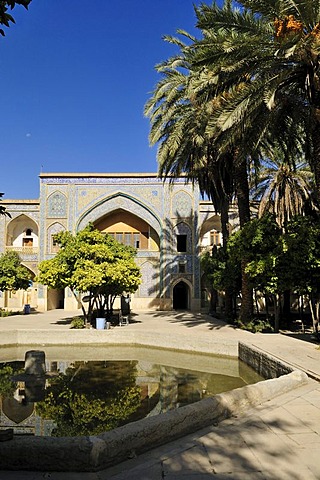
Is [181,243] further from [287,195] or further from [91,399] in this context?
[91,399]

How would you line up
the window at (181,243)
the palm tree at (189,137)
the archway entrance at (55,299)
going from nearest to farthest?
the palm tree at (189,137)
the window at (181,243)
the archway entrance at (55,299)

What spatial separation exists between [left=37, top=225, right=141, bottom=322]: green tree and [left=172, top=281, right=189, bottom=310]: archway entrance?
1241 centimetres

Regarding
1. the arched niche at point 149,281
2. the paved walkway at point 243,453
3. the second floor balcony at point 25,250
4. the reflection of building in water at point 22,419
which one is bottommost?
the reflection of building in water at point 22,419

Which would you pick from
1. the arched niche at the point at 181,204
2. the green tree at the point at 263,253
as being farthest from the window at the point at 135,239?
the green tree at the point at 263,253

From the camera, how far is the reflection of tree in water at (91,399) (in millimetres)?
6457

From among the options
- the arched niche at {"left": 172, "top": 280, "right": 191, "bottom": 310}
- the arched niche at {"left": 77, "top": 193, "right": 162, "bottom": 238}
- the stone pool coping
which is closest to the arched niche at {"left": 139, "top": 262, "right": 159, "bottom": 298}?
the arched niche at {"left": 172, "top": 280, "right": 191, "bottom": 310}

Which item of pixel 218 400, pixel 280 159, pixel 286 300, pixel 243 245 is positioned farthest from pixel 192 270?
pixel 218 400

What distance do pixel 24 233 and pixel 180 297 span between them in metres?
12.7

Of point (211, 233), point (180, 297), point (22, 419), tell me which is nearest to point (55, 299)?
point (180, 297)

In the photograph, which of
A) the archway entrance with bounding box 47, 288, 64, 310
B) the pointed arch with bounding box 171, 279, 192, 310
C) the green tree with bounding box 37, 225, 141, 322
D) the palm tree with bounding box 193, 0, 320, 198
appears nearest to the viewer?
the palm tree with bounding box 193, 0, 320, 198

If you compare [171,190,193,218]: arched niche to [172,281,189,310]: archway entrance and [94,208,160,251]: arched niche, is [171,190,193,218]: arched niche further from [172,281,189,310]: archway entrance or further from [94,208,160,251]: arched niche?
[172,281,189,310]: archway entrance

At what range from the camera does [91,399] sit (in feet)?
25.7

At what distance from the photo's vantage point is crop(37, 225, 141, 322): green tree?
51.0 ft

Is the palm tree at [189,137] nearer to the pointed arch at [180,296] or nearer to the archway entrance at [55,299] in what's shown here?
the pointed arch at [180,296]
